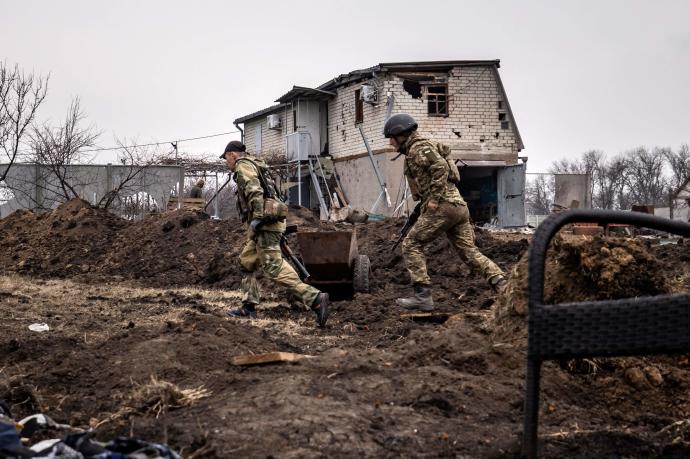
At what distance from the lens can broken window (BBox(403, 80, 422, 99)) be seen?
1139 inches

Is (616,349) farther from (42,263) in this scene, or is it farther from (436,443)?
(42,263)

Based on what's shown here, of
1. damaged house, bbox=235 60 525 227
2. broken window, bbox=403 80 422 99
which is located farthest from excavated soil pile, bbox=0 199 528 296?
broken window, bbox=403 80 422 99

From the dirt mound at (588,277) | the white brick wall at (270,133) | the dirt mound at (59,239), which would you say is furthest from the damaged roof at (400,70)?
the dirt mound at (588,277)

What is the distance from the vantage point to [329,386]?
3912 millimetres

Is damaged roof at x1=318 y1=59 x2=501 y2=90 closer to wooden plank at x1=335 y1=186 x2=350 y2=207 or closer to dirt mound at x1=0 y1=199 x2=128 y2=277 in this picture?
wooden plank at x1=335 y1=186 x2=350 y2=207

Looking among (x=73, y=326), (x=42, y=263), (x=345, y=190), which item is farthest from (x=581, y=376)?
(x=345, y=190)

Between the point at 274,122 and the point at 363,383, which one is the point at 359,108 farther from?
the point at 363,383

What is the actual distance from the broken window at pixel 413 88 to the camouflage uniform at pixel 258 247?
21472mm

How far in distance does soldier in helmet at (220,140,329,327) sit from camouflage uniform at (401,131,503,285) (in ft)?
3.73

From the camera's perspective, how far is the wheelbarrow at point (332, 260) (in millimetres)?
9531

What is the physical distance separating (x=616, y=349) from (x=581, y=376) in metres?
2.20

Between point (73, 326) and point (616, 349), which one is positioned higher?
point (616, 349)

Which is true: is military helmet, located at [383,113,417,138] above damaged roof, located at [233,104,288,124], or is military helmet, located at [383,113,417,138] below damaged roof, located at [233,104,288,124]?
below

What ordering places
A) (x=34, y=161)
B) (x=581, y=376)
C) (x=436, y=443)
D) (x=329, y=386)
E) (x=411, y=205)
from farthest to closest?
(x=411, y=205)
(x=34, y=161)
(x=581, y=376)
(x=329, y=386)
(x=436, y=443)
